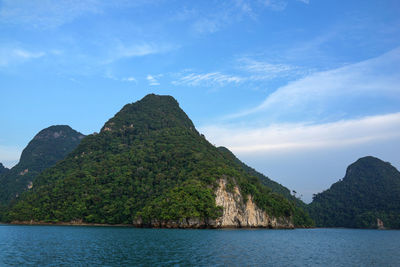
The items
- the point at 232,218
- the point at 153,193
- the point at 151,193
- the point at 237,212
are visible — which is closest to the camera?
the point at 232,218

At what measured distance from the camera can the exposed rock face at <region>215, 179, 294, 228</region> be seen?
116369 mm

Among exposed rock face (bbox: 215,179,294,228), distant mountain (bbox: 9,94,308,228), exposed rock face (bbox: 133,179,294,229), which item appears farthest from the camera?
exposed rock face (bbox: 215,179,294,228)

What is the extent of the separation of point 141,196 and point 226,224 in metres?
37.8

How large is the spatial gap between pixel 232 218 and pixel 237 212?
3.78m

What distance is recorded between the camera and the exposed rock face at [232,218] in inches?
4181

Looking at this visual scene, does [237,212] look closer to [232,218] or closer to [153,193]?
[232,218]

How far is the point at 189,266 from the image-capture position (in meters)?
34.5

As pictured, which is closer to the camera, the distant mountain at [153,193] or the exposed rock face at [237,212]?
the distant mountain at [153,193]

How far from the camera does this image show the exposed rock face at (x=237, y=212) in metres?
116

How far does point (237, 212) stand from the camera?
4788 inches

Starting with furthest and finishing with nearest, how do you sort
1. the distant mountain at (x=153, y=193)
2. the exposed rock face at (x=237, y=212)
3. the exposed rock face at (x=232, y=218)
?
the exposed rock face at (x=237, y=212) → the distant mountain at (x=153, y=193) → the exposed rock face at (x=232, y=218)

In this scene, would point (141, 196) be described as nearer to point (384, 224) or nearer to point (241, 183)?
point (241, 183)

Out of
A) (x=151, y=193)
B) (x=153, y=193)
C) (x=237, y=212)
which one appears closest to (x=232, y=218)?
(x=237, y=212)

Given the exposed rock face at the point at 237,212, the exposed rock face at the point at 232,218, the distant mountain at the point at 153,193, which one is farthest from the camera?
the exposed rock face at the point at 237,212
